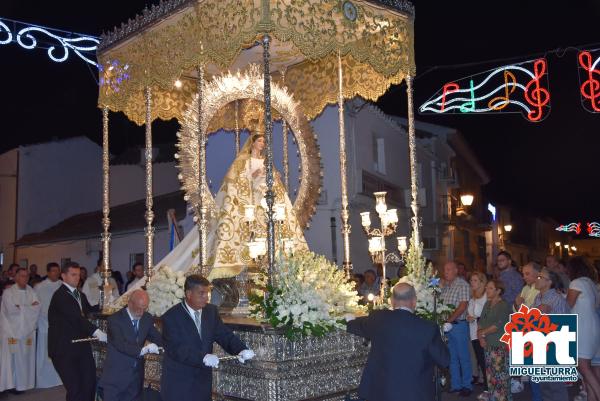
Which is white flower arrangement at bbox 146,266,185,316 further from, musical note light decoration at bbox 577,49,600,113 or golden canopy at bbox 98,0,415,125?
musical note light decoration at bbox 577,49,600,113

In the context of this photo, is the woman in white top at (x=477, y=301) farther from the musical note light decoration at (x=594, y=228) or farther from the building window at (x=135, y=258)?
the musical note light decoration at (x=594, y=228)

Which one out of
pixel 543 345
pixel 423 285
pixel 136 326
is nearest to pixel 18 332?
pixel 136 326

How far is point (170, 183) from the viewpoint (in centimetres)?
2592

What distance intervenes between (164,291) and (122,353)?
2.67m

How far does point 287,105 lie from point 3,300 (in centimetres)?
562

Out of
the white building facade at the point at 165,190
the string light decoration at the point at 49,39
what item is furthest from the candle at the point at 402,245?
the white building facade at the point at 165,190

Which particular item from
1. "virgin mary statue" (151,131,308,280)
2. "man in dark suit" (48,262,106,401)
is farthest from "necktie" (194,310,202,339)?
"virgin mary statue" (151,131,308,280)

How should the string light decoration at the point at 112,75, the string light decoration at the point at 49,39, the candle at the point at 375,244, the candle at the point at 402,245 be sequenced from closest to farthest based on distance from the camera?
the candle at the point at 402,245 < the candle at the point at 375,244 < the string light decoration at the point at 112,75 < the string light decoration at the point at 49,39

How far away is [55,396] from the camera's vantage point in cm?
1039

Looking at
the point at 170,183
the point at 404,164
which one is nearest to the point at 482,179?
the point at 404,164

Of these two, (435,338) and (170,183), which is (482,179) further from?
(435,338)

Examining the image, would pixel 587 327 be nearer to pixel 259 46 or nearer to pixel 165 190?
pixel 259 46

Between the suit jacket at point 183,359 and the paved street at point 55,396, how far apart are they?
16.1ft

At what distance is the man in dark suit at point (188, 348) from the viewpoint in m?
5.45
